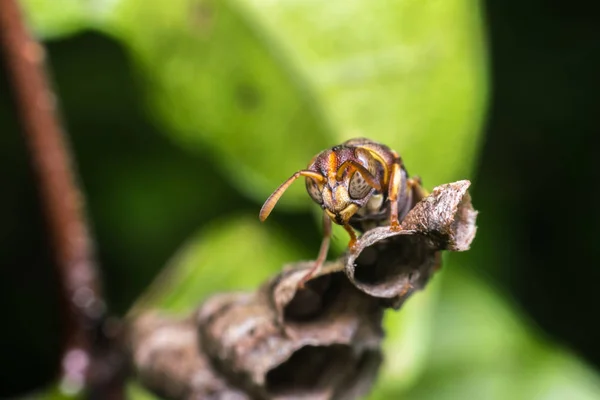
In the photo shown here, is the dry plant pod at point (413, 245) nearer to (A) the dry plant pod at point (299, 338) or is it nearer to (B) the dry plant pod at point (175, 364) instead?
(A) the dry plant pod at point (299, 338)

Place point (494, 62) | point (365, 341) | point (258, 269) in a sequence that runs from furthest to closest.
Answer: point (494, 62), point (258, 269), point (365, 341)

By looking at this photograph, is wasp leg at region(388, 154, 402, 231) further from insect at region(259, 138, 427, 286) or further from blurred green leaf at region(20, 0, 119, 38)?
blurred green leaf at region(20, 0, 119, 38)

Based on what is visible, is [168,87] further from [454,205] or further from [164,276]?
[454,205]

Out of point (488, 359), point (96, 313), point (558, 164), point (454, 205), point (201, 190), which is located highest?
point (201, 190)

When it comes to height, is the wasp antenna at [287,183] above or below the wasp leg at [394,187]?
above

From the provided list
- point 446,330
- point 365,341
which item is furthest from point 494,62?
point 365,341

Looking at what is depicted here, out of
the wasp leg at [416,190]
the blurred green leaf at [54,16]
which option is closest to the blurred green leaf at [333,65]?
the blurred green leaf at [54,16]

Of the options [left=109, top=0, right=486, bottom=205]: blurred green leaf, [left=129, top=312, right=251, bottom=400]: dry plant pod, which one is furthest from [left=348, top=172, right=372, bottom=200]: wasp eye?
[left=109, top=0, right=486, bottom=205]: blurred green leaf
